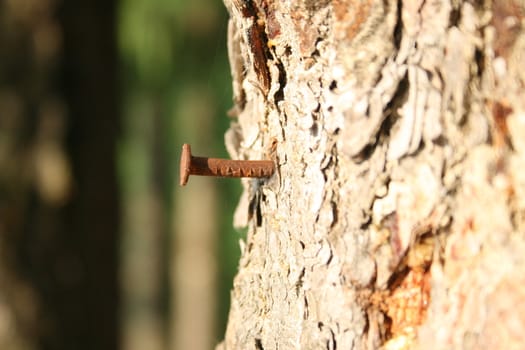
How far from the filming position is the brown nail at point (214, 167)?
2.37 feet

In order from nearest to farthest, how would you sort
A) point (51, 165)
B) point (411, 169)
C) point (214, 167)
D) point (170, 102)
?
1. point (411, 169)
2. point (214, 167)
3. point (51, 165)
4. point (170, 102)

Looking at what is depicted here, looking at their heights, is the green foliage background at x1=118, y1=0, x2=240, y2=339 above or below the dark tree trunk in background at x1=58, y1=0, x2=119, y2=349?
above

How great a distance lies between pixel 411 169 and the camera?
0.63 m

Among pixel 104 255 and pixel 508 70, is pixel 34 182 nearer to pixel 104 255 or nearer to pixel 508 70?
pixel 104 255

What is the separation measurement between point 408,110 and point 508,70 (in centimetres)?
9

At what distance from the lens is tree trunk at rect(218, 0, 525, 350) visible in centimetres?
61

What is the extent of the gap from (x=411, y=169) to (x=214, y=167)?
21cm

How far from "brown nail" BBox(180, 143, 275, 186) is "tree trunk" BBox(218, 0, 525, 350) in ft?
0.26

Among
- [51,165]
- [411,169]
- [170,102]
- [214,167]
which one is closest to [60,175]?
[51,165]

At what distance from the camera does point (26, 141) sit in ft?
6.36

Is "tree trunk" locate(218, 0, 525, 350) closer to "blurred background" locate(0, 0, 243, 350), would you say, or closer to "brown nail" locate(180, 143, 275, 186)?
"brown nail" locate(180, 143, 275, 186)

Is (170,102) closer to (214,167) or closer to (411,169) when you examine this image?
(214,167)

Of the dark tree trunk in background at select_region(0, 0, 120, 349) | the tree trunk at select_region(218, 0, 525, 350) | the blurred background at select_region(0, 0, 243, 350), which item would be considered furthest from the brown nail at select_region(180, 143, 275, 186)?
the dark tree trunk in background at select_region(0, 0, 120, 349)

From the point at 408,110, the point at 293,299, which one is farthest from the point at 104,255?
the point at 408,110
